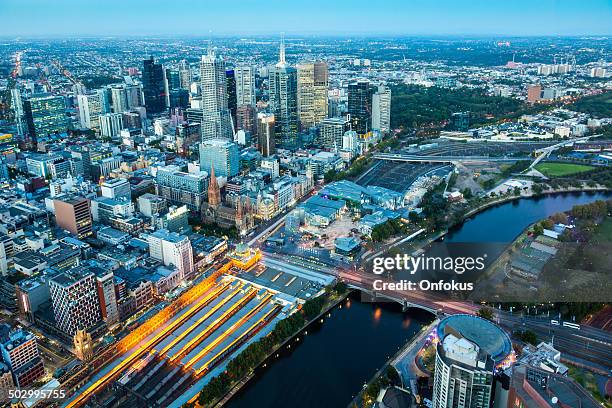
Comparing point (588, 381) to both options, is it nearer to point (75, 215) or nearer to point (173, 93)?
point (75, 215)

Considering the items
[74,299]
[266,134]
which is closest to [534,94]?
[266,134]

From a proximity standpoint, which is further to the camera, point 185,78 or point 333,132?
point 185,78

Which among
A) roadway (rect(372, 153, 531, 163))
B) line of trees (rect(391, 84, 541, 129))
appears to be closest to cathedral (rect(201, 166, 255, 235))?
roadway (rect(372, 153, 531, 163))

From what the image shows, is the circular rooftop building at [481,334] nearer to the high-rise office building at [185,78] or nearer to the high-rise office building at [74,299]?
the high-rise office building at [74,299]

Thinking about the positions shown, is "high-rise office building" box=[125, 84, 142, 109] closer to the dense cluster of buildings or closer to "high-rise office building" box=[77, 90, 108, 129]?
the dense cluster of buildings

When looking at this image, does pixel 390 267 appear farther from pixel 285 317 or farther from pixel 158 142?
pixel 158 142

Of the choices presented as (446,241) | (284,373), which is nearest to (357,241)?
(446,241)
